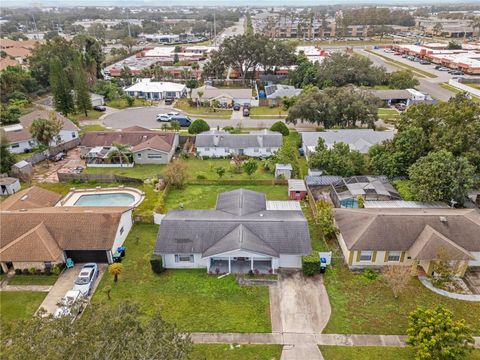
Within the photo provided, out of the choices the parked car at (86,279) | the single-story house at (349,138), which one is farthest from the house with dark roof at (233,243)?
the single-story house at (349,138)

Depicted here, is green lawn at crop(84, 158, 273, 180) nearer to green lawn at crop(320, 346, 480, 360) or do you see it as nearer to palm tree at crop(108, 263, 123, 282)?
palm tree at crop(108, 263, 123, 282)

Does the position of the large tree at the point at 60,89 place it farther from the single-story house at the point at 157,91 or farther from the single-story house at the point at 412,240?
the single-story house at the point at 412,240

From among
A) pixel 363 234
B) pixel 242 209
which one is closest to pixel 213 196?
pixel 242 209

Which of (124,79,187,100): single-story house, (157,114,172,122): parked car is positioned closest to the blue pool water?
(157,114,172,122): parked car

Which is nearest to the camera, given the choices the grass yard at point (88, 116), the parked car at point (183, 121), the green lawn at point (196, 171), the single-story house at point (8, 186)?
the single-story house at point (8, 186)

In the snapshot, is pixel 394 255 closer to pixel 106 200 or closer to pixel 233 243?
pixel 233 243
